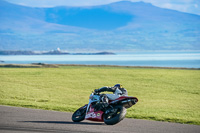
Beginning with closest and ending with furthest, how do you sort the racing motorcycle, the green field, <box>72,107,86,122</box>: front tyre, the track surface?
1. the track surface
2. the racing motorcycle
3. <box>72,107,86,122</box>: front tyre
4. the green field

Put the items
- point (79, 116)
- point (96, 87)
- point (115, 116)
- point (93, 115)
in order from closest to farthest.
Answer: point (115, 116) < point (93, 115) < point (79, 116) < point (96, 87)

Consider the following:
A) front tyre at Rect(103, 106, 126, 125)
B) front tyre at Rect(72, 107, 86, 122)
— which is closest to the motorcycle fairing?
front tyre at Rect(103, 106, 126, 125)

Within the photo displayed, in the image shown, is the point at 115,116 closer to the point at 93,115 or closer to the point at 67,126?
the point at 93,115

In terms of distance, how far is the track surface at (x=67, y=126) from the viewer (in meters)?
11.0

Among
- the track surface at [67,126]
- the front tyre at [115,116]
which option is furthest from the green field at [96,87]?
the front tyre at [115,116]

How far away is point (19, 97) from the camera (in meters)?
23.3

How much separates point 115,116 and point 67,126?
59.7 inches

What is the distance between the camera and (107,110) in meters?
11.9

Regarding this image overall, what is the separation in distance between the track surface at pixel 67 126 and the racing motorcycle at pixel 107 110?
22cm

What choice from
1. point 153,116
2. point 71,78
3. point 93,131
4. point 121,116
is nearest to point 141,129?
point 121,116

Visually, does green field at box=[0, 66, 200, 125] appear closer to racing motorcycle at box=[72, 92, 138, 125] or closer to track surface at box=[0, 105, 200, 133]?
track surface at box=[0, 105, 200, 133]

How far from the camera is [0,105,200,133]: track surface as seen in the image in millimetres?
11039

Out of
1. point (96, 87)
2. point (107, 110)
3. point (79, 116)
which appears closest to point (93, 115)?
point (107, 110)

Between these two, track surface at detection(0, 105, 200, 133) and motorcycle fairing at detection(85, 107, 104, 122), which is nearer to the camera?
track surface at detection(0, 105, 200, 133)
